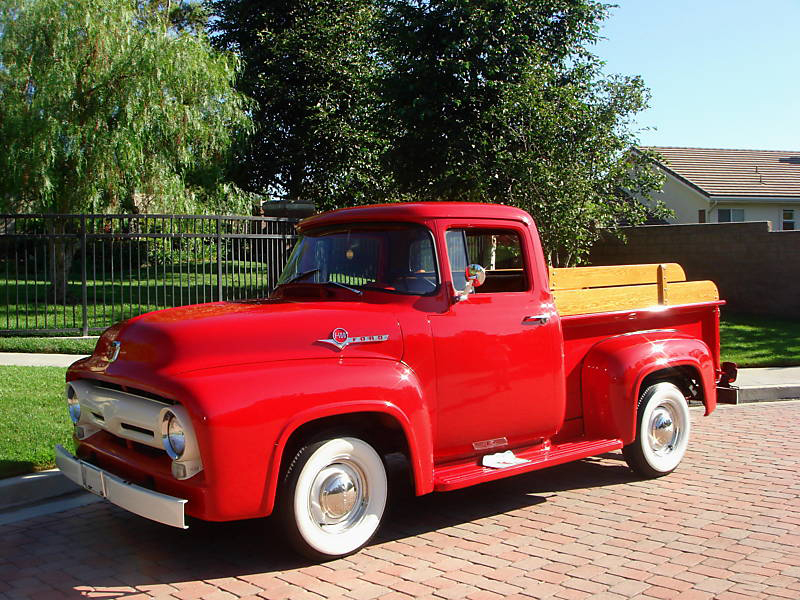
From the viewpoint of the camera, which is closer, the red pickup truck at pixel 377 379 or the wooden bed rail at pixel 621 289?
the red pickup truck at pixel 377 379

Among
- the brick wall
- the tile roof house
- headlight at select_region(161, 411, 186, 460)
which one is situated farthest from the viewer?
the tile roof house

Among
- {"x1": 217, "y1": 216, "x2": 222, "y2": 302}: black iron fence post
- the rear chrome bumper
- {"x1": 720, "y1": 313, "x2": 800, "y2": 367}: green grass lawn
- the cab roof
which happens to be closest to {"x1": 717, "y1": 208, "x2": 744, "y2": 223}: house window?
{"x1": 720, "y1": 313, "x2": 800, "y2": 367}: green grass lawn

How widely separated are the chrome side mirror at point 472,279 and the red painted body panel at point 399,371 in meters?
0.07

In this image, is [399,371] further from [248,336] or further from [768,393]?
[768,393]

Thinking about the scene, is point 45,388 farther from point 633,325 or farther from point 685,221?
point 685,221

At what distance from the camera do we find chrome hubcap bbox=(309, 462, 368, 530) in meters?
4.62

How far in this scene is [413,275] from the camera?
17.6 feet

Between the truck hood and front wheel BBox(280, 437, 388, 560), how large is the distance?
0.58m

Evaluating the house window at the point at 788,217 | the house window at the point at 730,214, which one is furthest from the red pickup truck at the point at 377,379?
the house window at the point at 788,217

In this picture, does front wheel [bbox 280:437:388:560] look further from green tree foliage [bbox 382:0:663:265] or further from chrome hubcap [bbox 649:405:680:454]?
green tree foliage [bbox 382:0:663:265]

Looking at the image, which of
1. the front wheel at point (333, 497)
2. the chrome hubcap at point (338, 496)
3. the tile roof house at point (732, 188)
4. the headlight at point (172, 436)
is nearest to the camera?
the headlight at point (172, 436)

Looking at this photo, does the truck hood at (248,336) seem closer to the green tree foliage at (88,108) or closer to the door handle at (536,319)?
the door handle at (536,319)

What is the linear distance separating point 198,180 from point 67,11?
554cm

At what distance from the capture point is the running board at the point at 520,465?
509 centimetres
